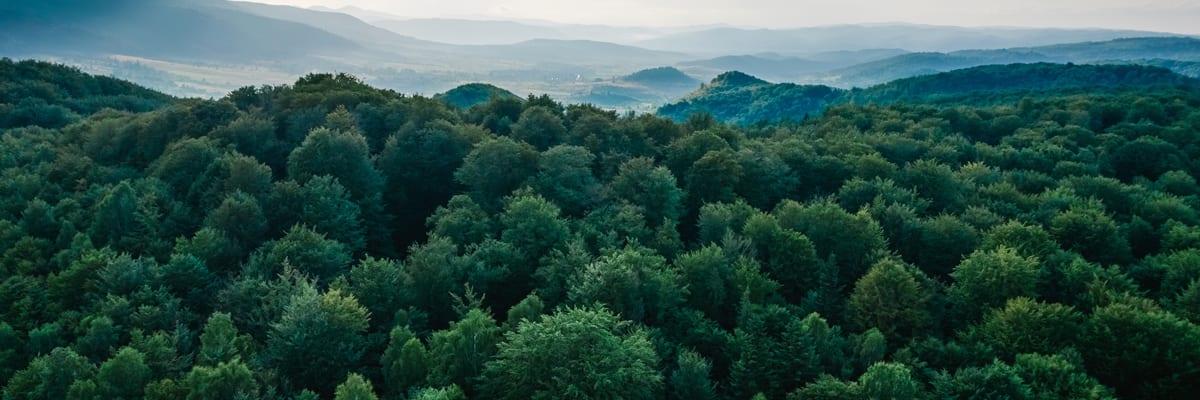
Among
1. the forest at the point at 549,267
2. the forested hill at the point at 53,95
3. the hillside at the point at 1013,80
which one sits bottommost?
the forest at the point at 549,267

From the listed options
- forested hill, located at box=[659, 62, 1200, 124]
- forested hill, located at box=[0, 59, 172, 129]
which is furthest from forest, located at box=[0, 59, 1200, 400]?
forested hill, located at box=[659, 62, 1200, 124]

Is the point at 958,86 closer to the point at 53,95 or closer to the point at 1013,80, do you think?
the point at 1013,80

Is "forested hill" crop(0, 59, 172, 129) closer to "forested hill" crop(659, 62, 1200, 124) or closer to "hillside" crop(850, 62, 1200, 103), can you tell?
"forested hill" crop(659, 62, 1200, 124)

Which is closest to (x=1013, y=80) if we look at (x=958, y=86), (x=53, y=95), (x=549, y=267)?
(x=958, y=86)

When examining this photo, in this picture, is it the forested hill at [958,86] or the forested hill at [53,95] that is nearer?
the forested hill at [53,95]

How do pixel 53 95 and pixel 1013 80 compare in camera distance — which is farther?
pixel 1013 80

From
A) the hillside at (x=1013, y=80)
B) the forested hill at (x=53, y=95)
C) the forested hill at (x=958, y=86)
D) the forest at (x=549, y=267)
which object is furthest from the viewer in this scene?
the hillside at (x=1013, y=80)

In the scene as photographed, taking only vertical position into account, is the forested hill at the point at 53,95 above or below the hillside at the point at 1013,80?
below

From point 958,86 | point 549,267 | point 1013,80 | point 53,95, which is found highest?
point 1013,80

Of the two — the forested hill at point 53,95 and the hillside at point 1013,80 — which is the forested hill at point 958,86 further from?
the forested hill at point 53,95

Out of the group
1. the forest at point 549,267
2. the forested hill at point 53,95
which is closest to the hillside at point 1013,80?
the forest at point 549,267

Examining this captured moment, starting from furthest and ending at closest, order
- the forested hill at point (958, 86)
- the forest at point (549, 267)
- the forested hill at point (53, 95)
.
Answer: the forested hill at point (958, 86), the forested hill at point (53, 95), the forest at point (549, 267)
